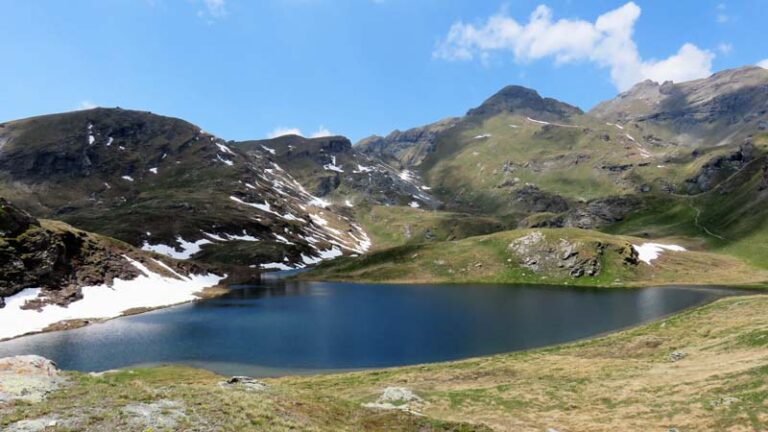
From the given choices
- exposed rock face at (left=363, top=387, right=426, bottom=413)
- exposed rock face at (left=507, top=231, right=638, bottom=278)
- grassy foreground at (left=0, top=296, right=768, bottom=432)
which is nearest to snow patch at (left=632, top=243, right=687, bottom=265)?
exposed rock face at (left=507, top=231, right=638, bottom=278)

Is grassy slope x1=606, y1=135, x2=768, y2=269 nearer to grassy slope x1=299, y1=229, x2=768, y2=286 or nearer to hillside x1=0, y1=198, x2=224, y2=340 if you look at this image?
grassy slope x1=299, y1=229, x2=768, y2=286

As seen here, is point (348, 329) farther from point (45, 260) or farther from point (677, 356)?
point (45, 260)

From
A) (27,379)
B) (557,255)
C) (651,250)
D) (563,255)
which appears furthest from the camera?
(651,250)

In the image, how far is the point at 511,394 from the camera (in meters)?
36.3

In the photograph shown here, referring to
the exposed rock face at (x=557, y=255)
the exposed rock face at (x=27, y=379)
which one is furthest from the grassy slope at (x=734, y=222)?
the exposed rock face at (x=27, y=379)

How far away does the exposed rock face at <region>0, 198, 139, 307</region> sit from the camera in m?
89.8

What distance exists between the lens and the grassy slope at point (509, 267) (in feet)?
413

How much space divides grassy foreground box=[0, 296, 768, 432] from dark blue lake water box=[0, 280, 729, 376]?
799 cm

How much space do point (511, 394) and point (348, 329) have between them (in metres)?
43.1

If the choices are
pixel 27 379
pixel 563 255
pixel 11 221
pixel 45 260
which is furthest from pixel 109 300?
pixel 563 255

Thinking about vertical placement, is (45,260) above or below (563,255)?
above

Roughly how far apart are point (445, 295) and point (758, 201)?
130171 mm

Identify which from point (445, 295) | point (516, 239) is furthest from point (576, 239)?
point (445, 295)

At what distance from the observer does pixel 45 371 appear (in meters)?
26.3
